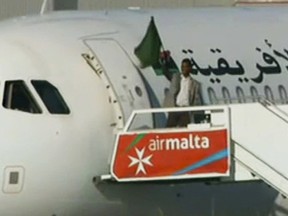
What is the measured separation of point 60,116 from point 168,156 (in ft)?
5.21

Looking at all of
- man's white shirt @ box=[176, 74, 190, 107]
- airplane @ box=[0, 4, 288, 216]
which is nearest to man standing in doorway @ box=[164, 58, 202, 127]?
man's white shirt @ box=[176, 74, 190, 107]

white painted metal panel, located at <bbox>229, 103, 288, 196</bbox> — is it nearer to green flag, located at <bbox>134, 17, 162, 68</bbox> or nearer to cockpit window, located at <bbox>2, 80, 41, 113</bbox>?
green flag, located at <bbox>134, 17, 162, 68</bbox>

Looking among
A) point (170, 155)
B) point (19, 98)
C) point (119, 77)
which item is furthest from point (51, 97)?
point (170, 155)

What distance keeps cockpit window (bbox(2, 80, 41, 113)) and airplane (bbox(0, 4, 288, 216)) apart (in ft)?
0.04

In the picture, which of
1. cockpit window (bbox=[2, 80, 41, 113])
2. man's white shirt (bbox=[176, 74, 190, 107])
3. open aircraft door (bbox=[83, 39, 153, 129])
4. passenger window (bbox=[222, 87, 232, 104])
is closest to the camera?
cockpit window (bbox=[2, 80, 41, 113])

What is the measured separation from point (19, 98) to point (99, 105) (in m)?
1.07

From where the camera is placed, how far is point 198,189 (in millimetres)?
17062

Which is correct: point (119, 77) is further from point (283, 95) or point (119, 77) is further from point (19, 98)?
point (283, 95)

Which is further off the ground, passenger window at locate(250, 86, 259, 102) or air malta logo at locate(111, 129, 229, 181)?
passenger window at locate(250, 86, 259, 102)

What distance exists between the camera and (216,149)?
15602 mm

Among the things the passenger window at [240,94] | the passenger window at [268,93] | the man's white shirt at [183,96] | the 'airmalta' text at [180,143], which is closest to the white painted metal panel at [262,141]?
the 'airmalta' text at [180,143]

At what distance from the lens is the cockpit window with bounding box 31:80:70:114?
1631 cm

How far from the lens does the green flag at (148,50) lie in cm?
1728

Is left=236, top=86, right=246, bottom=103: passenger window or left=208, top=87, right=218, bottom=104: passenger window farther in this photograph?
left=236, top=86, right=246, bottom=103: passenger window
